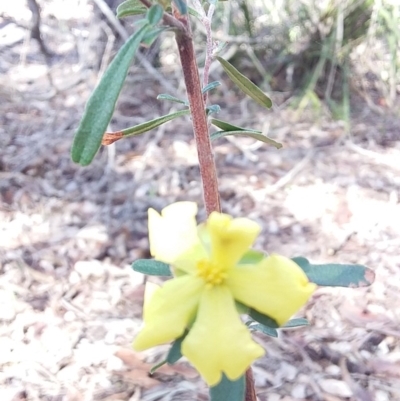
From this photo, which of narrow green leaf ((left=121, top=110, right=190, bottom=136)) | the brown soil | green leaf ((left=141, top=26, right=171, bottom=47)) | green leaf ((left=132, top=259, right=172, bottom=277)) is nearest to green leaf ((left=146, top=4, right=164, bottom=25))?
green leaf ((left=141, top=26, right=171, bottom=47))

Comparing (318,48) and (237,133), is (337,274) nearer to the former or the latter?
(237,133)

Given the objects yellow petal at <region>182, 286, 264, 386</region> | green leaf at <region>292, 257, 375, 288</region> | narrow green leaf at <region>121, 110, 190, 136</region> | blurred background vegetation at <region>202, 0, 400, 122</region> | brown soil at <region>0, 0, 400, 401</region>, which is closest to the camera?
yellow petal at <region>182, 286, 264, 386</region>

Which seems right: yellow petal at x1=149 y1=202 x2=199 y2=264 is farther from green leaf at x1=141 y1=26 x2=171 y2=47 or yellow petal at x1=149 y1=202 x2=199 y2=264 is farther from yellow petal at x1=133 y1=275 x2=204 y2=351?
green leaf at x1=141 y1=26 x2=171 y2=47

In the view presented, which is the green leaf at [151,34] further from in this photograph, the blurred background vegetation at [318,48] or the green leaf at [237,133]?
the blurred background vegetation at [318,48]

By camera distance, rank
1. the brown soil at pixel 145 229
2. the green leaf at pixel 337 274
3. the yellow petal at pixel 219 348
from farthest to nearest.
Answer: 1. the brown soil at pixel 145 229
2. the green leaf at pixel 337 274
3. the yellow petal at pixel 219 348

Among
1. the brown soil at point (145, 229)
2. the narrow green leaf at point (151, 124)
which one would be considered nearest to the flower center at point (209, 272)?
the narrow green leaf at point (151, 124)
